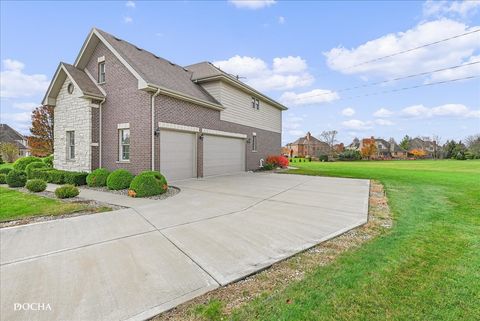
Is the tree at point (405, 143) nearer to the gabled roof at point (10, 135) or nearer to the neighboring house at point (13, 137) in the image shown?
the neighboring house at point (13, 137)

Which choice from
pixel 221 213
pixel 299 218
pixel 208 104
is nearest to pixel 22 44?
pixel 208 104

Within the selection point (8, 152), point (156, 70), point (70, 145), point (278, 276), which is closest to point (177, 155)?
point (156, 70)

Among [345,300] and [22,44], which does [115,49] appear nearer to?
[22,44]

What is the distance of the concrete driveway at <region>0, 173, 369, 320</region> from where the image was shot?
8.78ft

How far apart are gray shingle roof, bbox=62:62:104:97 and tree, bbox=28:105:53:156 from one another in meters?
18.4

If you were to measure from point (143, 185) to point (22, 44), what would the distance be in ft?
40.4

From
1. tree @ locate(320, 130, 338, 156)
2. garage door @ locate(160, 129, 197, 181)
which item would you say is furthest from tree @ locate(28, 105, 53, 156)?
tree @ locate(320, 130, 338, 156)

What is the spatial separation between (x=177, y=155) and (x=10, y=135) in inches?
2325

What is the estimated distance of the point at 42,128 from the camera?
27172 mm

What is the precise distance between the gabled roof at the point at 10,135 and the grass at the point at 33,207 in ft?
175

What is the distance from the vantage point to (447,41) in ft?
45.3

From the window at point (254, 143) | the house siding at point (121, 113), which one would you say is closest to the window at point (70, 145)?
the house siding at point (121, 113)

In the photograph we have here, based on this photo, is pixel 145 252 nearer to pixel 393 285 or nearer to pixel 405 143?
pixel 393 285

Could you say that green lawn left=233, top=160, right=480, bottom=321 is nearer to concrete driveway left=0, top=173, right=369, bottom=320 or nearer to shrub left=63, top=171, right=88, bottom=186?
concrete driveway left=0, top=173, right=369, bottom=320
